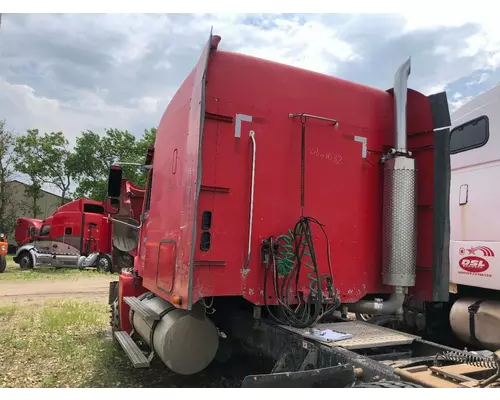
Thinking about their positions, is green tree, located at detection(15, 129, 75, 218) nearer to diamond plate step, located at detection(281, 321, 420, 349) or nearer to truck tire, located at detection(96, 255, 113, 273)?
truck tire, located at detection(96, 255, 113, 273)

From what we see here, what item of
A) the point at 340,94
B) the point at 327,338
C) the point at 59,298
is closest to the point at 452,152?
the point at 340,94

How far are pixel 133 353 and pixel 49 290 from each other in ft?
30.7

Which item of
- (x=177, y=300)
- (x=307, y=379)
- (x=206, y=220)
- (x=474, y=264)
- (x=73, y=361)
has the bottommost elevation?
(x=73, y=361)

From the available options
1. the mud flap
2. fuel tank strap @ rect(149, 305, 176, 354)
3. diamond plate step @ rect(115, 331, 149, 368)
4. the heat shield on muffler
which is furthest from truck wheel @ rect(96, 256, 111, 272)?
the mud flap

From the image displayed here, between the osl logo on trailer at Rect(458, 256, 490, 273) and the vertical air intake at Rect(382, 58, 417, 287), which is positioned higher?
the vertical air intake at Rect(382, 58, 417, 287)

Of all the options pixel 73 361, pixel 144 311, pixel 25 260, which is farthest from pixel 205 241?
pixel 25 260

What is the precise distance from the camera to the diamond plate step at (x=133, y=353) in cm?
386

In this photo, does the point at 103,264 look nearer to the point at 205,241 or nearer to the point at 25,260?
the point at 25,260

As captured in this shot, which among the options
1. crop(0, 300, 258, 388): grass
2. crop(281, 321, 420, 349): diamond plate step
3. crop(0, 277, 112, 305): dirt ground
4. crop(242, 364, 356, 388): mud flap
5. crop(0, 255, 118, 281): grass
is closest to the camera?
crop(242, 364, 356, 388): mud flap

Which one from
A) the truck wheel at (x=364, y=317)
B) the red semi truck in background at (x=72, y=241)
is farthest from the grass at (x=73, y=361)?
the red semi truck in background at (x=72, y=241)

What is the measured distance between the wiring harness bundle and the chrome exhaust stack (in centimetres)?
51

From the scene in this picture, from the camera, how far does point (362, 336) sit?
317cm

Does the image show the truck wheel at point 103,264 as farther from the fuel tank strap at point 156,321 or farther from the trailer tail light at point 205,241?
the trailer tail light at point 205,241

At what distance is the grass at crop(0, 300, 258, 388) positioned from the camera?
4621mm
